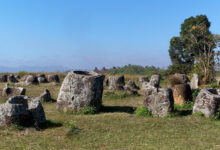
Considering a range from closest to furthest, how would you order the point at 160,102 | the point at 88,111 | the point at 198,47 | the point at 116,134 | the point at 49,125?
1. the point at 116,134
2. the point at 49,125
3. the point at 160,102
4. the point at 88,111
5. the point at 198,47

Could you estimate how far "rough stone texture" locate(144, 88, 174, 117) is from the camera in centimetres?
1184

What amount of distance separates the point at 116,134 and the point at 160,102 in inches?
142

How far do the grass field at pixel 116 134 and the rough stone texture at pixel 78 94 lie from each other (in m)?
0.99

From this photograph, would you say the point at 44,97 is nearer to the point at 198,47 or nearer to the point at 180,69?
the point at 198,47

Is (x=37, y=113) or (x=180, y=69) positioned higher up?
(x=180, y=69)

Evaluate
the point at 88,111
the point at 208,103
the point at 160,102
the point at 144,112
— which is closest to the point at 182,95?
the point at 208,103

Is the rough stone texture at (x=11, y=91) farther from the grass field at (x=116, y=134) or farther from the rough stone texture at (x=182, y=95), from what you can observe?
the rough stone texture at (x=182, y=95)

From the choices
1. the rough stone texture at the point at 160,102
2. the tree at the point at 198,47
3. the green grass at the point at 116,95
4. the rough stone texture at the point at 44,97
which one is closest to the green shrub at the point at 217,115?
the rough stone texture at the point at 160,102

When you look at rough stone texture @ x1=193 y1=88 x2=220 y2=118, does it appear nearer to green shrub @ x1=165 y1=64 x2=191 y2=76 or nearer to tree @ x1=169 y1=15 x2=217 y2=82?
tree @ x1=169 y1=15 x2=217 y2=82

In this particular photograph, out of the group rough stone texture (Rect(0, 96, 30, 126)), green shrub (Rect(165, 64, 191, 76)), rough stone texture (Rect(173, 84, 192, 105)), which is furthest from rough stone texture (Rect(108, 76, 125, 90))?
green shrub (Rect(165, 64, 191, 76))

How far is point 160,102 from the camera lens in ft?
39.1

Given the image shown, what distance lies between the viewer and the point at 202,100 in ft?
39.0

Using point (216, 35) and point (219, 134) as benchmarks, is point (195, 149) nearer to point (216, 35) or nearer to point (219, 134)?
point (219, 134)

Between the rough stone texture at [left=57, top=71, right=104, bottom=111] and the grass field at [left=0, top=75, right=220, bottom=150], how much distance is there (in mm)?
987
